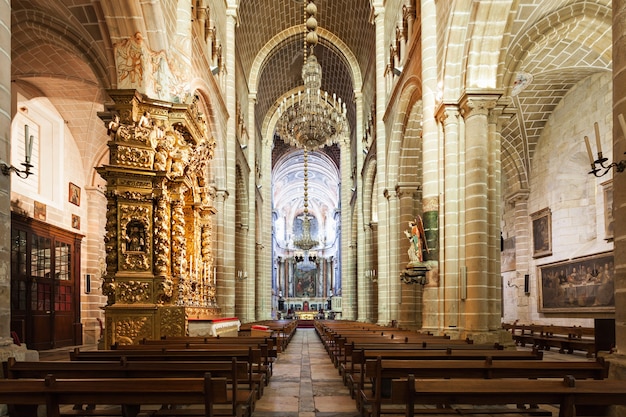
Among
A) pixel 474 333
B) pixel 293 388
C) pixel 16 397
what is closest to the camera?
pixel 16 397

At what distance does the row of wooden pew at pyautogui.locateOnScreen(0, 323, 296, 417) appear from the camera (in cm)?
360

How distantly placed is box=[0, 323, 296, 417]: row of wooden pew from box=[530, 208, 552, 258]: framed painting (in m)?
15.1

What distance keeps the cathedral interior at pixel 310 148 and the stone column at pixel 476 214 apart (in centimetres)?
4

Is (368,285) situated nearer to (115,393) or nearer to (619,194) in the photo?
(619,194)

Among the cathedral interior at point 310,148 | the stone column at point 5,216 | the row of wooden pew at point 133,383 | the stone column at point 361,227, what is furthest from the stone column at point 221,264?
the stone column at point 5,216

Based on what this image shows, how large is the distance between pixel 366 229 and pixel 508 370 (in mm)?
21861

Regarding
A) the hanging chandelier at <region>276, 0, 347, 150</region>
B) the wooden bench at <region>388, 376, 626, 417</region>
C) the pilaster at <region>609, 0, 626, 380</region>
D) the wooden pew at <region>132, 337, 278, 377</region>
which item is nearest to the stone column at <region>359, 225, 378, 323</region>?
the hanging chandelier at <region>276, 0, 347, 150</region>

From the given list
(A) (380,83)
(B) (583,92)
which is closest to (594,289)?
(B) (583,92)

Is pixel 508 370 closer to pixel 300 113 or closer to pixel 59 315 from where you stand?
pixel 59 315

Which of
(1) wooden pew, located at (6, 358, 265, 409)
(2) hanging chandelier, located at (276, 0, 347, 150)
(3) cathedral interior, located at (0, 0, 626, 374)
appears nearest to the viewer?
(1) wooden pew, located at (6, 358, 265, 409)

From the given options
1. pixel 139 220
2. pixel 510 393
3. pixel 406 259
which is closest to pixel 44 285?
pixel 139 220

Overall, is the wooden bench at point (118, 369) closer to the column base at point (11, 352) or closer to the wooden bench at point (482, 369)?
the column base at point (11, 352)

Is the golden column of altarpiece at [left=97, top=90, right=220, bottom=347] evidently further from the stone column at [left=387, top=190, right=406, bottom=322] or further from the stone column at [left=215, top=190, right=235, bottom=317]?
the stone column at [left=387, top=190, right=406, bottom=322]

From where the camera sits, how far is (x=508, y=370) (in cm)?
499
